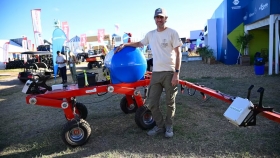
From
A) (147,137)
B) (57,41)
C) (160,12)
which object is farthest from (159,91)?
(57,41)

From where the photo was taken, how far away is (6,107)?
6672 mm

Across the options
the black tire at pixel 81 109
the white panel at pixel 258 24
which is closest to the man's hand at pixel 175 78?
the black tire at pixel 81 109

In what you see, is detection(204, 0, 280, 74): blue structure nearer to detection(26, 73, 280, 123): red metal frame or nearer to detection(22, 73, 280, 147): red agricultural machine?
detection(26, 73, 280, 123): red metal frame

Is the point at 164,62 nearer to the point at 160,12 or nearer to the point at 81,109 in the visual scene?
the point at 160,12

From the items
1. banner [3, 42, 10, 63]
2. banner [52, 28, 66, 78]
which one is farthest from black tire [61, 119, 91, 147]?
banner [3, 42, 10, 63]

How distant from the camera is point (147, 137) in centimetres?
352

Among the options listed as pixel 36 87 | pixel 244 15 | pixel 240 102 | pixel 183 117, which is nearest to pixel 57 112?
pixel 36 87

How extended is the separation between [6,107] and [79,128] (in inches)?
183

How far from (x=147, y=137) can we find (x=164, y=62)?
50.6 inches

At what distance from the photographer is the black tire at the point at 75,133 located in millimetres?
A: 3279

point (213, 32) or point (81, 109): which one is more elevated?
point (213, 32)

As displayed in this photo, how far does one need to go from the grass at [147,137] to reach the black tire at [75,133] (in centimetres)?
11

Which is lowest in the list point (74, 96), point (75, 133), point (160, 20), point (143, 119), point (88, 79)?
point (75, 133)

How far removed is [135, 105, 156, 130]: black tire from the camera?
12.2 ft
